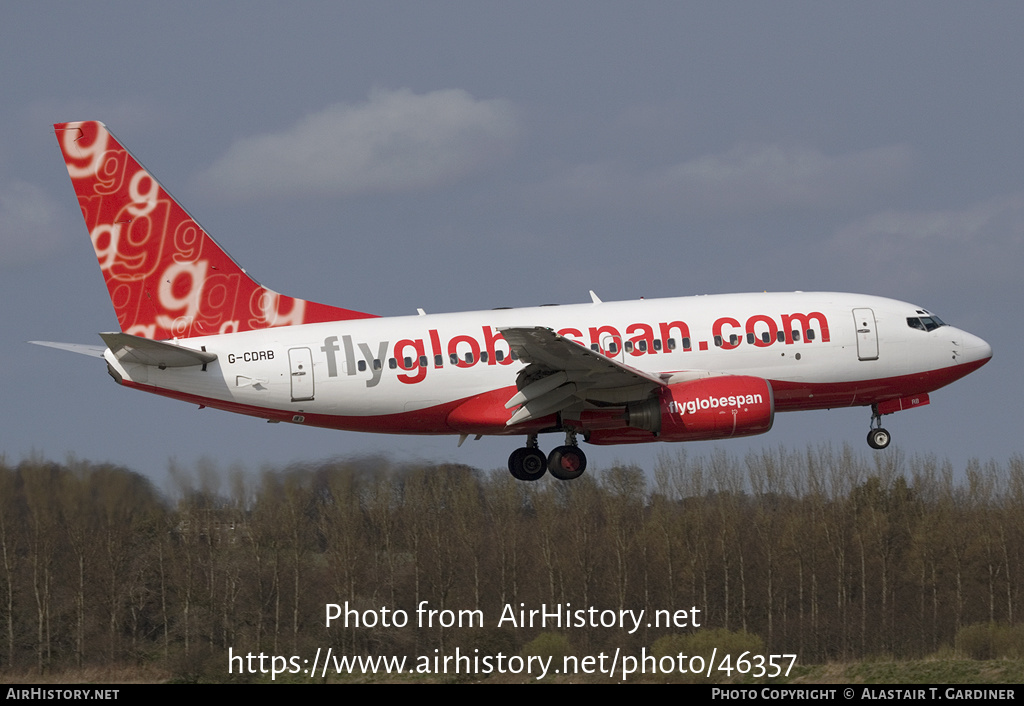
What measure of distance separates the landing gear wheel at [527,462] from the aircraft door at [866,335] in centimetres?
926

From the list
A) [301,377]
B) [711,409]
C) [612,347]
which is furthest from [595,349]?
[301,377]

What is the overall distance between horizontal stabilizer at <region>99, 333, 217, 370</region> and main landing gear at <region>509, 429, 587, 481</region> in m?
8.85

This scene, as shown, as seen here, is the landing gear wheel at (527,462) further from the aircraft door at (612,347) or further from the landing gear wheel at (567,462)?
the aircraft door at (612,347)

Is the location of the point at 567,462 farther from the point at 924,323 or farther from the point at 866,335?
the point at 924,323

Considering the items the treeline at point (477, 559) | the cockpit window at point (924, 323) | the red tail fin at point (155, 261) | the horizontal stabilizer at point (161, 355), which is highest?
the red tail fin at point (155, 261)

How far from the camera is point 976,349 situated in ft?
139

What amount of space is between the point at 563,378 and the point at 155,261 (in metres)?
11.8

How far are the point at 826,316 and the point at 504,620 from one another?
2393 cm

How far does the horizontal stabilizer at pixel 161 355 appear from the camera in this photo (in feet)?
121

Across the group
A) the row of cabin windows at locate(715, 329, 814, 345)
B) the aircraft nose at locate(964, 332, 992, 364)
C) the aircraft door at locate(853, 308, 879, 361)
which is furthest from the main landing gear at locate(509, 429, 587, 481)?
the aircraft nose at locate(964, 332, 992, 364)

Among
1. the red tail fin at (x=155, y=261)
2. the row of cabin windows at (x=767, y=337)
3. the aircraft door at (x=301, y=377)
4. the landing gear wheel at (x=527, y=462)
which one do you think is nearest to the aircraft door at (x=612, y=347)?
the row of cabin windows at (x=767, y=337)

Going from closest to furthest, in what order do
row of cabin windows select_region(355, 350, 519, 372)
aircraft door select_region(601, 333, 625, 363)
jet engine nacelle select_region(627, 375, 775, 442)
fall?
jet engine nacelle select_region(627, 375, 775, 442), row of cabin windows select_region(355, 350, 519, 372), aircraft door select_region(601, 333, 625, 363)

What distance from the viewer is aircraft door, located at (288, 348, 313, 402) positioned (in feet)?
126

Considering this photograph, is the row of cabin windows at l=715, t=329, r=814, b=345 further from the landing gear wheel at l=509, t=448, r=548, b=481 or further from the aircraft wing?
the landing gear wheel at l=509, t=448, r=548, b=481
